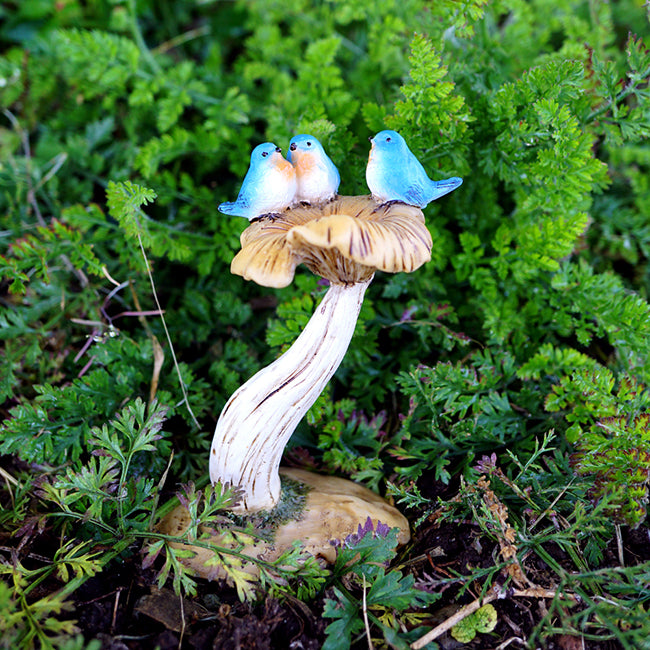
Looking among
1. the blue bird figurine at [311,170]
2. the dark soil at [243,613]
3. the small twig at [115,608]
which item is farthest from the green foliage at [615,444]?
the small twig at [115,608]

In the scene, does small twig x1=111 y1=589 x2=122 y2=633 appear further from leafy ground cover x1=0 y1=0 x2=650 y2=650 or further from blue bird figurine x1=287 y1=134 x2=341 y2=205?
blue bird figurine x1=287 y1=134 x2=341 y2=205

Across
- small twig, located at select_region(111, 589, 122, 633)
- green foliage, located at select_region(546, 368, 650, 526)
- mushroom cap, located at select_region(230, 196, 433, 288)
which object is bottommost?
small twig, located at select_region(111, 589, 122, 633)

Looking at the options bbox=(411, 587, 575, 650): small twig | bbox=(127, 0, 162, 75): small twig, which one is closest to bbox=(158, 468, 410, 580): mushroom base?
bbox=(411, 587, 575, 650): small twig

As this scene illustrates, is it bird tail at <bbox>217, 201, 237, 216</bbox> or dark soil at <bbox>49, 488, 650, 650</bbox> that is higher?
bird tail at <bbox>217, 201, 237, 216</bbox>

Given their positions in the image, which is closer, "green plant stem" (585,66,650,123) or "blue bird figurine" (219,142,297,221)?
"blue bird figurine" (219,142,297,221)

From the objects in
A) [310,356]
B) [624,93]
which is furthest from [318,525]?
[624,93]

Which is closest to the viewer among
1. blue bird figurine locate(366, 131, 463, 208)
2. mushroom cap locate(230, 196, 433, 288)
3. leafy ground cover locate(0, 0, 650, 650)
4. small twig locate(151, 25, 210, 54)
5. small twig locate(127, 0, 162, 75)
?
mushroom cap locate(230, 196, 433, 288)

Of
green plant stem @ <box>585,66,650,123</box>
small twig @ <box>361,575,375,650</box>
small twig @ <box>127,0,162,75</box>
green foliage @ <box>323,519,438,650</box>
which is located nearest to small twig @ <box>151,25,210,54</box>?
small twig @ <box>127,0,162,75</box>

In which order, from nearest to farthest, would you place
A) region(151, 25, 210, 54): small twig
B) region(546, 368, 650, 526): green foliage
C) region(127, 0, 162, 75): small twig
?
region(546, 368, 650, 526): green foliage < region(127, 0, 162, 75): small twig < region(151, 25, 210, 54): small twig

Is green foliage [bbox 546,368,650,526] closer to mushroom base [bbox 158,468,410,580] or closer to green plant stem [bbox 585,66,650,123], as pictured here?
mushroom base [bbox 158,468,410,580]
